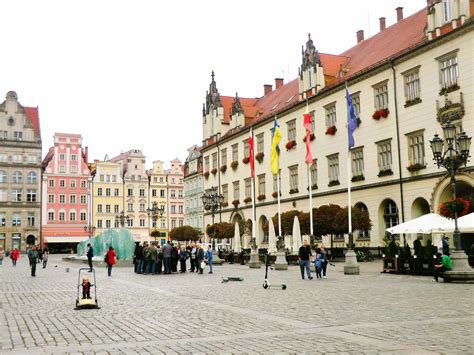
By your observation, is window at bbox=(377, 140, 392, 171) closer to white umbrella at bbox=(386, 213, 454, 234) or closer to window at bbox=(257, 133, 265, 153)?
white umbrella at bbox=(386, 213, 454, 234)

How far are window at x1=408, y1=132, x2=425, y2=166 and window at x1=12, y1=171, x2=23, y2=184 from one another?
227 ft

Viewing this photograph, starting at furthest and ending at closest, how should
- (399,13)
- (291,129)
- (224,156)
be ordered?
(224,156), (291,129), (399,13)

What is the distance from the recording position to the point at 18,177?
291ft

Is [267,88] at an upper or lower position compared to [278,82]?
lower

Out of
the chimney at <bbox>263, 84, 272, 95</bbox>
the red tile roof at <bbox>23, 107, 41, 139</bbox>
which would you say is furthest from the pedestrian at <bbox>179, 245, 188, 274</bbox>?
the red tile roof at <bbox>23, 107, 41, 139</bbox>

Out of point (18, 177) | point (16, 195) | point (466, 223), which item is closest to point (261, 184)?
point (466, 223)

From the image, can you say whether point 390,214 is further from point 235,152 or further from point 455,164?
point 235,152

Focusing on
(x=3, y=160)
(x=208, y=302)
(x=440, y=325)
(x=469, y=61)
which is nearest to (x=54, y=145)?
(x=3, y=160)

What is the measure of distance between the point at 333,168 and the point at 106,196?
5961 cm

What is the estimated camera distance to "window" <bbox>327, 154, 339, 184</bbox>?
4497 centimetres

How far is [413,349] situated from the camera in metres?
8.05

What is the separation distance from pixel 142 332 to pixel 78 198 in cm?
8766

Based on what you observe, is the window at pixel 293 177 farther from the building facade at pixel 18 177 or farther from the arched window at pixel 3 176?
the arched window at pixel 3 176

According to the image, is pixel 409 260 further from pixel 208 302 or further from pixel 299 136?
pixel 299 136
